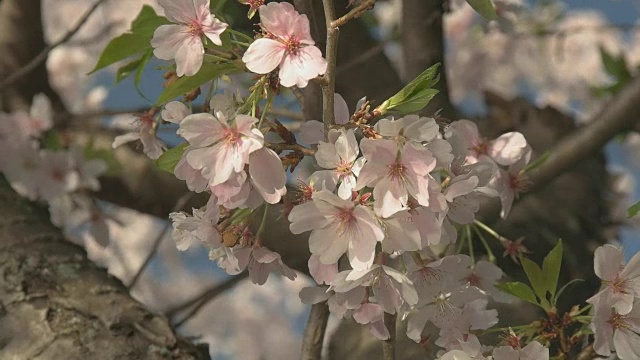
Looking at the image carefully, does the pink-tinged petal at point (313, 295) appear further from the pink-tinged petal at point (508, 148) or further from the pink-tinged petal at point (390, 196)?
the pink-tinged petal at point (508, 148)

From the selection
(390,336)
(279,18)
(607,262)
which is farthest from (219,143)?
(607,262)

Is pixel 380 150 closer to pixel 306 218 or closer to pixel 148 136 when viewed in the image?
pixel 306 218

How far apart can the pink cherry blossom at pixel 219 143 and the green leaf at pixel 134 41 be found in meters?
0.20

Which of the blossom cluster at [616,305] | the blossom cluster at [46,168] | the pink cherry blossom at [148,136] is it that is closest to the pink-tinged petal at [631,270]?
the blossom cluster at [616,305]

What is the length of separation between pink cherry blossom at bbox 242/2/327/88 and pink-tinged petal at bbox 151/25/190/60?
7 centimetres

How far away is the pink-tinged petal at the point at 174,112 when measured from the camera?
0.73 m

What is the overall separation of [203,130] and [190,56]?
69mm

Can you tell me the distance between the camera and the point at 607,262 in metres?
0.73

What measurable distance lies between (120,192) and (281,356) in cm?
332

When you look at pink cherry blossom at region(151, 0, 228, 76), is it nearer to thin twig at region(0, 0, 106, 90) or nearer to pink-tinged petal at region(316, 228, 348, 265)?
pink-tinged petal at region(316, 228, 348, 265)

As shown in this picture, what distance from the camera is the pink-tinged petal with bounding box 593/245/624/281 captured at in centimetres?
73

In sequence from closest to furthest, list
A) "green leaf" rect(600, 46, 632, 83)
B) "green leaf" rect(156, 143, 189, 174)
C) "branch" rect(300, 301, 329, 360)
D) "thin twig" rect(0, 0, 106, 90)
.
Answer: "green leaf" rect(156, 143, 189, 174)
"branch" rect(300, 301, 329, 360)
"thin twig" rect(0, 0, 106, 90)
"green leaf" rect(600, 46, 632, 83)

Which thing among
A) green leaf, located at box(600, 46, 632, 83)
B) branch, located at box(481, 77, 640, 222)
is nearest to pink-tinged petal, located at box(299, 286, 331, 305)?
branch, located at box(481, 77, 640, 222)

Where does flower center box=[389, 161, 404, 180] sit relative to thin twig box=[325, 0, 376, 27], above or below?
below
